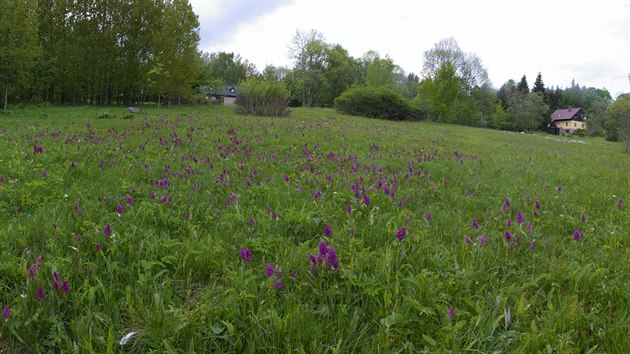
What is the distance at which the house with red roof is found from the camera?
3191 inches

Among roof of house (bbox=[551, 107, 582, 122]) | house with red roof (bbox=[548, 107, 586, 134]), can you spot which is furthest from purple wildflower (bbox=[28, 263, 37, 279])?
roof of house (bbox=[551, 107, 582, 122])

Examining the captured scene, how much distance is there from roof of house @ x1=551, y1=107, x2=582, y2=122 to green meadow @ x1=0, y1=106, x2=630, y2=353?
9461cm

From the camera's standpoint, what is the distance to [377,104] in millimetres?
37719

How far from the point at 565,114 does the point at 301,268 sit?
10009 cm

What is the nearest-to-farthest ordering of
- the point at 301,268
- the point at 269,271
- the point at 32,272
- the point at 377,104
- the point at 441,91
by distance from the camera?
the point at 32,272, the point at 269,271, the point at 301,268, the point at 377,104, the point at 441,91

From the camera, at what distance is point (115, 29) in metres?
32.0

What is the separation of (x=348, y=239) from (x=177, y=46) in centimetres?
3506

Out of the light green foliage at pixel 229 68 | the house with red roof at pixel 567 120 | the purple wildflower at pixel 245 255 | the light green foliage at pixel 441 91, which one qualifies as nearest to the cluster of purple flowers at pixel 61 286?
the purple wildflower at pixel 245 255

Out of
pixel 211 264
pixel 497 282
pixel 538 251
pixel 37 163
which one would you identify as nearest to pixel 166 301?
pixel 211 264

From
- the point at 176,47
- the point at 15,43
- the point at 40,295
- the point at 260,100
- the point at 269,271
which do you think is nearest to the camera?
the point at 40,295

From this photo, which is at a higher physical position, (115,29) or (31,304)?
(115,29)

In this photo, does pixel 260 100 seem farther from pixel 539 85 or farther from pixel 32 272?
pixel 539 85

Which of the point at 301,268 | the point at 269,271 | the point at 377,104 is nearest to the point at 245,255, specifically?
the point at 269,271

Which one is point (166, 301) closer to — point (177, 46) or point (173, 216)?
point (173, 216)
